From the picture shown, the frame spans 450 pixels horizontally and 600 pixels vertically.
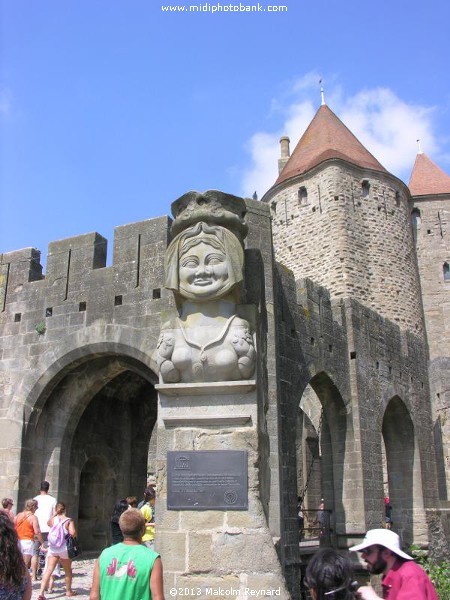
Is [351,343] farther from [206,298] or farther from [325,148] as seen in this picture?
[325,148]

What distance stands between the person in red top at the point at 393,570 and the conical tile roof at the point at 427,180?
87.8 feet

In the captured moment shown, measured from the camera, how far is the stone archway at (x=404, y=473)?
14.4 m

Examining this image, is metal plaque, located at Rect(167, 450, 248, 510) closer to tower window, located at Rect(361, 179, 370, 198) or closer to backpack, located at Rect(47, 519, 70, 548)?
backpack, located at Rect(47, 519, 70, 548)

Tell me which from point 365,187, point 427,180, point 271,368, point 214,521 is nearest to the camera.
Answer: point 214,521

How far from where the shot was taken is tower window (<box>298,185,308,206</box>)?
23278 mm

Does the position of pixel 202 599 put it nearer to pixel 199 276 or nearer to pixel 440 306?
pixel 199 276

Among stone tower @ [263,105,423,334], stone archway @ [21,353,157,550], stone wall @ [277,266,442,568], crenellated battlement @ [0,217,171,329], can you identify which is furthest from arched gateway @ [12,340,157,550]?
stone tower @ [263,105,423,334]

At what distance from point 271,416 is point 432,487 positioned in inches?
315

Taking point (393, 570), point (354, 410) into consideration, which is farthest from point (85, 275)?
point (393, 570)

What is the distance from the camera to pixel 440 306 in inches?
1020

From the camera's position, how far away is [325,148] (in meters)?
24.6

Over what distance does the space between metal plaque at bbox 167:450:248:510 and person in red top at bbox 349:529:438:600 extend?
47.9 inches

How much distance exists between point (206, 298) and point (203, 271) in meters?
0.18

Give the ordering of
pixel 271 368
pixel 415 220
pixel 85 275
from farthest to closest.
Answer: pixel 415 220, pixel 85 275, pixel 271 368
